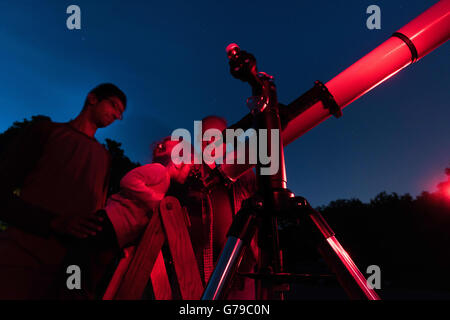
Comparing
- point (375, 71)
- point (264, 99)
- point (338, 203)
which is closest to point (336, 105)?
point (375, 71)

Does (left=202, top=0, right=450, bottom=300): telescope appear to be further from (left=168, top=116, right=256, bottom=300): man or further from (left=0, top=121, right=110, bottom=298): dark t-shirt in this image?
(left=0, top=121, right=110, bottom=298): dark t-shirt

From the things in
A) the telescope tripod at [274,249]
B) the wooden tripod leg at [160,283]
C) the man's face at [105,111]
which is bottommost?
the wooden tripod leg at [160,283]

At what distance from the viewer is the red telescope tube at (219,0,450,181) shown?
1.62 metres

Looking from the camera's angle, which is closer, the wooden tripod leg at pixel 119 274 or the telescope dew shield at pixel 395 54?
the wooden tripod leg at pixel 119 274

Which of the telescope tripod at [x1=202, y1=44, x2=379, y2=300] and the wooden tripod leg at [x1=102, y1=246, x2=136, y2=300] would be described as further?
the wooden tripod leg at [x1=102, y1=246, x2=136, y2=300]

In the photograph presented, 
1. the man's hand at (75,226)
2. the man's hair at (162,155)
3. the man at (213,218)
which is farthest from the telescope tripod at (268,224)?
the man's hair at (162,155)

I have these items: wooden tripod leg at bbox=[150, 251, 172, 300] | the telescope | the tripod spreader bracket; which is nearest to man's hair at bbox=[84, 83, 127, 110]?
the telescope

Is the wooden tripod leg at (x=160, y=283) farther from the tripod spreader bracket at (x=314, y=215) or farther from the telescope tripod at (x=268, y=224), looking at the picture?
the tripod spreader bracket at (x=314, y=215)

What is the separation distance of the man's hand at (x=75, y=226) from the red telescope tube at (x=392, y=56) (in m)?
0.79

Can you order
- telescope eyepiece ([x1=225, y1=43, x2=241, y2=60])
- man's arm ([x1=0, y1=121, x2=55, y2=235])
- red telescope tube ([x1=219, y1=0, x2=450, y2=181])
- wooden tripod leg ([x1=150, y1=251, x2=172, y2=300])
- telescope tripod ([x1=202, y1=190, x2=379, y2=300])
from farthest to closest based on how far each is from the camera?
wooden tripod leg ([x1=150, y1=251, x2=172, y2=300]) → red telescope tube ([x1=219, y1=0, x2=450, y2=181]) → man's arm ([x1=0, y1=121, x2=55, y2=235]) → telescope eyepiece ([x1=225, y1=43, x2=241, y2=60]) → telescope tripod ([x1=202, y1=190, x2=379, y2=300])

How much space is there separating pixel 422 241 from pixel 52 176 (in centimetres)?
2815

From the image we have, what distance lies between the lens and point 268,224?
105 cm

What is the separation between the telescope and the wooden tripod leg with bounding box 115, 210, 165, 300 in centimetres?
43

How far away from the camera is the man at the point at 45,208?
1.38m
